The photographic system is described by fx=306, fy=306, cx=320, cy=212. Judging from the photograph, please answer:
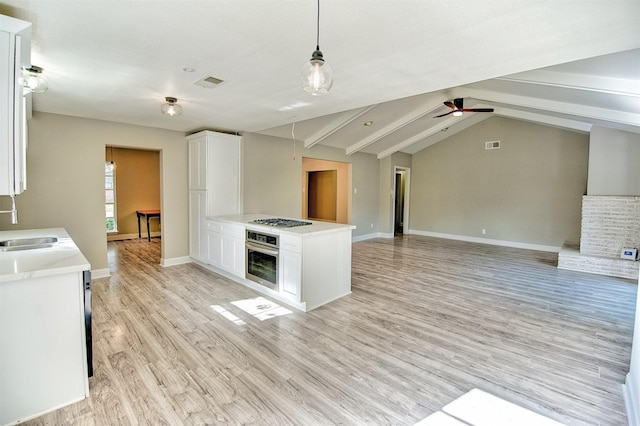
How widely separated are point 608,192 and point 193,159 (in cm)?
724

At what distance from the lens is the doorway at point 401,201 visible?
948 cm

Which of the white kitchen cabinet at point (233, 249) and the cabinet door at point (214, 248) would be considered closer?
the white kitchen cabinet at point (233, 249)

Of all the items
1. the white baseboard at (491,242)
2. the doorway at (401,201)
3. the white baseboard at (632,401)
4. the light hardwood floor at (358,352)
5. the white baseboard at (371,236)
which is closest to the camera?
the white baseboard at (632,401)

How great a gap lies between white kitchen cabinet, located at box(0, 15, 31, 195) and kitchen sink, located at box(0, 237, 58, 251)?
1241 millimetres

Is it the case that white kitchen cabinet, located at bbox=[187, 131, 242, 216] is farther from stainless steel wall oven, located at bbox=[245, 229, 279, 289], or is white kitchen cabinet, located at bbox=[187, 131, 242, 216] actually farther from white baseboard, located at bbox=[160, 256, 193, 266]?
stainless steel wall oven, located at bbox=[245, 229, 279, 289]

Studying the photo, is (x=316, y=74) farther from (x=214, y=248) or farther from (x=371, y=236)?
(x=371, y=236)

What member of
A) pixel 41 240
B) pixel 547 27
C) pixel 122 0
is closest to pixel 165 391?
pixel 41 240

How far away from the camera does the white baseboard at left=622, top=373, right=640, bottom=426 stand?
174 centimetres

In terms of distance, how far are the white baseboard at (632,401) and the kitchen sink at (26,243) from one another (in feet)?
14.3

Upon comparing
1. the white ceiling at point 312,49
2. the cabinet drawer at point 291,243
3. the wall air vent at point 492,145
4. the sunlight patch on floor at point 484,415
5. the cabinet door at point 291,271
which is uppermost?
the wall air vent at point 492,145

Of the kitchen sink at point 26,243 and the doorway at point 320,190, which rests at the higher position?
the doorway at point 320,190

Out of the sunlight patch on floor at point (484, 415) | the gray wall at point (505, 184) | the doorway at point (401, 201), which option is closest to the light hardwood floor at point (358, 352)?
the sunlight patch on floor at point (484, 415)

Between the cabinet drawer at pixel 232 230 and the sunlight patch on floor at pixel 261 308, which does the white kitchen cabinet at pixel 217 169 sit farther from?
the sunlight patch on floor at pixel 261 308

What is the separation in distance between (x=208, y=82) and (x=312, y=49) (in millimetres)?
1300
